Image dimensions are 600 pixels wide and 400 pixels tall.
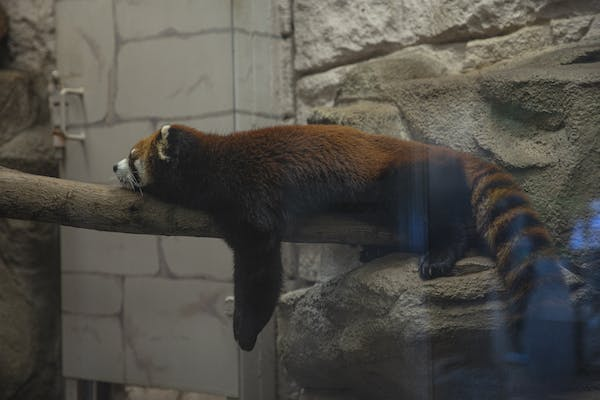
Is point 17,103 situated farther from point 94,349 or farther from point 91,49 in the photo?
point 94,349

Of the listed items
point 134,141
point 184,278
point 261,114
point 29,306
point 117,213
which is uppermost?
point 261,114

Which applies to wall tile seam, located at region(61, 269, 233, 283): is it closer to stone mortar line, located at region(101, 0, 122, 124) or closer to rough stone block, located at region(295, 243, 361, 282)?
rough stone block, located at region(295, 243, 361, 282)

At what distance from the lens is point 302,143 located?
1.92 metres

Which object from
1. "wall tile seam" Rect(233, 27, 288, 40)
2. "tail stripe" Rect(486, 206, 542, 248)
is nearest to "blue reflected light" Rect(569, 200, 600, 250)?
"tail stripe" Rect(486, 206, 542, 248)

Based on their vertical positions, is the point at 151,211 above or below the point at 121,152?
below

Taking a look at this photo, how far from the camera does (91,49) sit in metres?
2.19

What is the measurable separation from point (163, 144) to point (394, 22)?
93 cm

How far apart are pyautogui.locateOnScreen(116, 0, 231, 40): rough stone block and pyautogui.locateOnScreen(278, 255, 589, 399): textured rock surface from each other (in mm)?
886

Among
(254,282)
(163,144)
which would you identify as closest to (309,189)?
(254,282)

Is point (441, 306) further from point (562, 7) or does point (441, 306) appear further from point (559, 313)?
point (562, 7)

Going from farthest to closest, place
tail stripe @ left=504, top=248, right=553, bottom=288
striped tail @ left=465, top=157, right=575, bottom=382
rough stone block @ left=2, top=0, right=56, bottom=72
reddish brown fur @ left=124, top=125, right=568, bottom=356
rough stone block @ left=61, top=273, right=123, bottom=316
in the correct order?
rough stone block @ left=2, top=0, right=56, bottom=72 → rough stone block @ left=61, top=273, right=123, bottom=316 → reddish brown fur @ left=124, top=125, right=568, bottom=356 → tail stripe @ left=504, top=248, right=553, bottom=288 → striped tail @ left=465, top=157, right=575, bottom=382

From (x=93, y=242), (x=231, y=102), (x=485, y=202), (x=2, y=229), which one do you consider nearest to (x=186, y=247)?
(x=93, y=242)

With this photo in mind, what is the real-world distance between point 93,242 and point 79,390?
0.48 meters

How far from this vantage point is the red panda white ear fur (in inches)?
75.4
